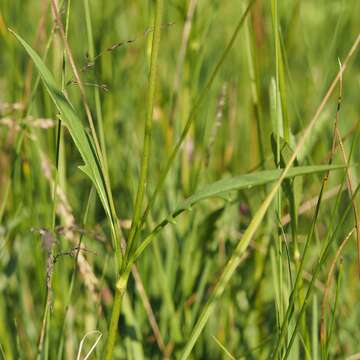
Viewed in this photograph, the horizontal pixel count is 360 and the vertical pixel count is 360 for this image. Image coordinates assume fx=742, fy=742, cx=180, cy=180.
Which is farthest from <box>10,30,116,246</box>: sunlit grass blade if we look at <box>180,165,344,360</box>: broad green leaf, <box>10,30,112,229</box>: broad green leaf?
<box>180,165,344,360</box>: broad green leaf

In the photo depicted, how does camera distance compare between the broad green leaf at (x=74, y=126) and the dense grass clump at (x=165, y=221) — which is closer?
the broad green leaf at (x=74, y=126)

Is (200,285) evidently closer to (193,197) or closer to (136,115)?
(193,197)

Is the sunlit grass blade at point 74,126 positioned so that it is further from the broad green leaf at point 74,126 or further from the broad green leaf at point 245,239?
the broad green leaf at point 245,239

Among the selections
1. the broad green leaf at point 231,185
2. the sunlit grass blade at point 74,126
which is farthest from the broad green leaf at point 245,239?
the sunlit grass blade at point 74,126

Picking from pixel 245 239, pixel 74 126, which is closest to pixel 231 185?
pixel 245 239

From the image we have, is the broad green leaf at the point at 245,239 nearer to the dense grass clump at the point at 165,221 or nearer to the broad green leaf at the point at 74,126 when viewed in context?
the dense grass clump at the point at 165,221

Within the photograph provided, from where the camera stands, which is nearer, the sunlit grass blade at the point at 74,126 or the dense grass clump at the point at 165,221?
the sunlit grass blade at the point at 74,126

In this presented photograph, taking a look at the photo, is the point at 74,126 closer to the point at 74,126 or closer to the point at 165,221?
the point at 74,126

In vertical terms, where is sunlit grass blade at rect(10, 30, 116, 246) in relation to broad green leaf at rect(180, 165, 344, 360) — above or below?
above

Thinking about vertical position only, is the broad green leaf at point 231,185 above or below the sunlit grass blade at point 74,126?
below

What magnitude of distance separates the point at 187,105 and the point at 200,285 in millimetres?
422

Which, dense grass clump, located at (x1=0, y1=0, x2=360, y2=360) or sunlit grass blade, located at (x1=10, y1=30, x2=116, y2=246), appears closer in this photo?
sunlit grass blade, located at (x1=10, y1=30, x2=116, y2=246)

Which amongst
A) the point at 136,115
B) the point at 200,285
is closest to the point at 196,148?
the point at 136,115

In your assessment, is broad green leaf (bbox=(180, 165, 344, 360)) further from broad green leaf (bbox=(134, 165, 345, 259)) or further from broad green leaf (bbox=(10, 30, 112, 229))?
broad green leaf (bbox=(10, 30, 112, 229))
